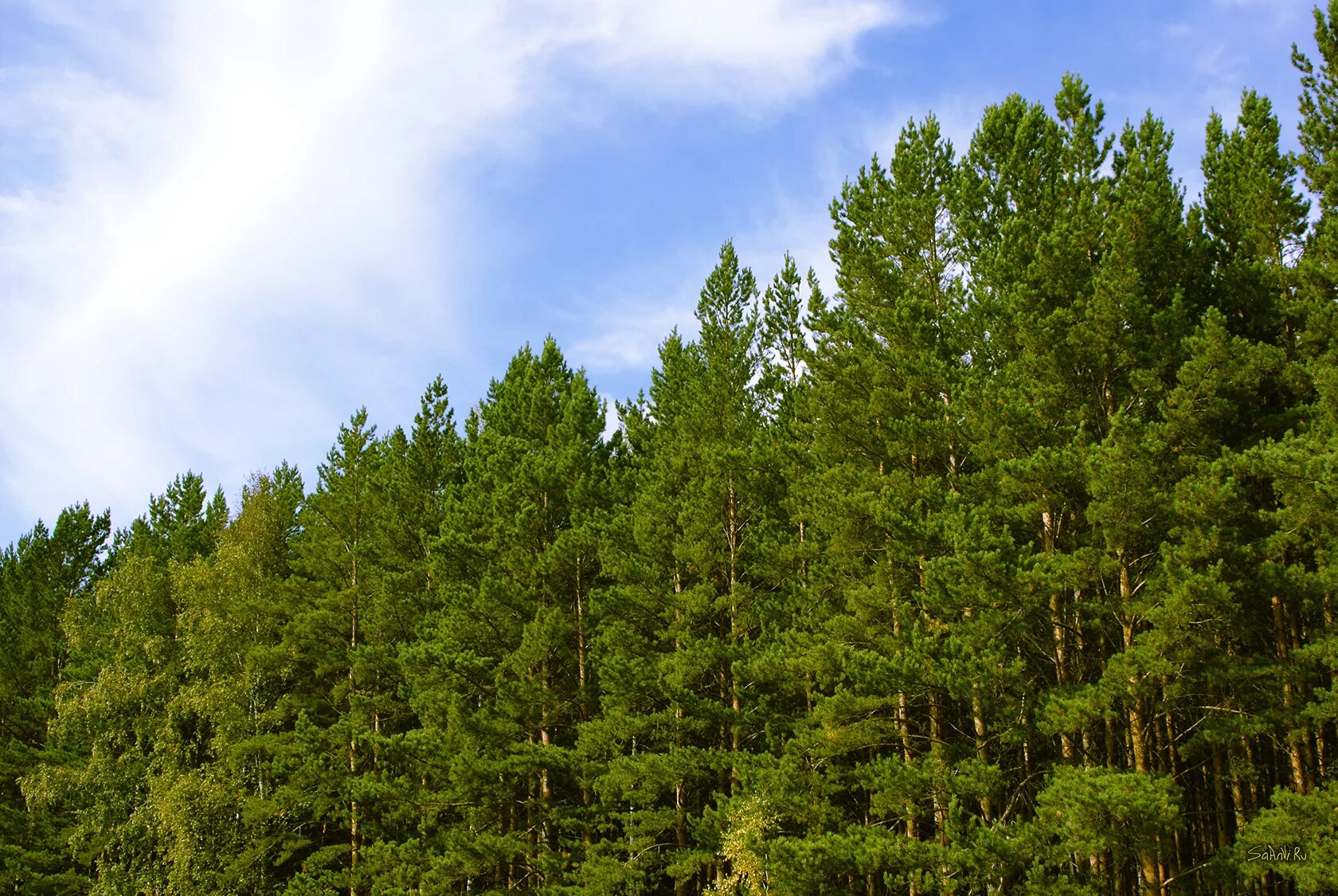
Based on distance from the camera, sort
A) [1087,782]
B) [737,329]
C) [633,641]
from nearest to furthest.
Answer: [1087,782] → [633,641] → [737,329]

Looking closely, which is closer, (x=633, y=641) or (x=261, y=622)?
(x=633, y=641)

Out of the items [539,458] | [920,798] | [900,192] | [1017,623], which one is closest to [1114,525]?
[1017,623]

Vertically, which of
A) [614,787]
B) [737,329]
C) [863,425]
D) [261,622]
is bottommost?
[614,787]

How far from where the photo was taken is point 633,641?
68.5 ft

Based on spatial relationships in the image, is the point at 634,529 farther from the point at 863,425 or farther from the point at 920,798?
the point at 920,798

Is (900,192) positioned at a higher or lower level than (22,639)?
higher

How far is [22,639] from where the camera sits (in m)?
39.3

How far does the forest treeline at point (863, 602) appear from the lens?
14.4 meters

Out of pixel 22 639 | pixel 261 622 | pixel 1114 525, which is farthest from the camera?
pixel 22 639

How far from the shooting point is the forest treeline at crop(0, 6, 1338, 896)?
14.4 meters

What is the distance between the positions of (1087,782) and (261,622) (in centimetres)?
2361

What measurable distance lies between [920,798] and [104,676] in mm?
24752

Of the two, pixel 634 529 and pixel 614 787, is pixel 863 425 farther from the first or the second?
pixel 614 787

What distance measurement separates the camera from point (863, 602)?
56.3 ft
